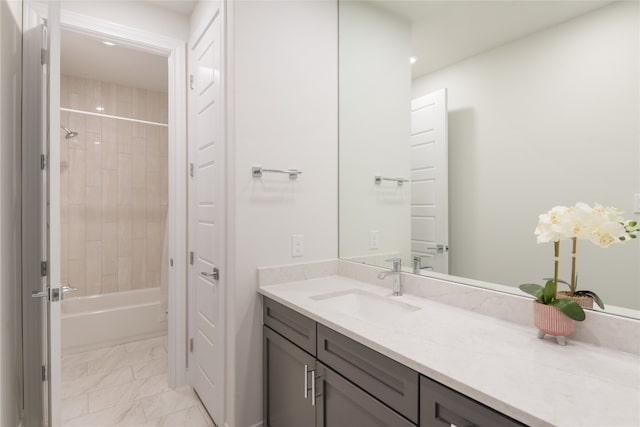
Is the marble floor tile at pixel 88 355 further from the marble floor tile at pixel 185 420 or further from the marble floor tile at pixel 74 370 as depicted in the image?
the marble floor tile at pixel 185 420

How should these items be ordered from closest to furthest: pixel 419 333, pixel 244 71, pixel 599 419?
pixel 599 419
pixel 419 333
pixel 244 71

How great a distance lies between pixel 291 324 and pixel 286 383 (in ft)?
0.97

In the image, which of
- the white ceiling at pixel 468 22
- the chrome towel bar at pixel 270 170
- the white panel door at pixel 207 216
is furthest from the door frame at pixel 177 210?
the white ceiling at pixel 468 22

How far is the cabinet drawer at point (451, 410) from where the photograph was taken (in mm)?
751

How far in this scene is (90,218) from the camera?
11.4ft

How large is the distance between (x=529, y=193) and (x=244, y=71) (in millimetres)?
1402

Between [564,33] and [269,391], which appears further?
[269,391]

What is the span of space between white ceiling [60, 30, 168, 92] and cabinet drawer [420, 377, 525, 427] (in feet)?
9.37

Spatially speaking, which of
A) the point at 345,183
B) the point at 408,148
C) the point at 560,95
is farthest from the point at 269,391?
the point at 560,95

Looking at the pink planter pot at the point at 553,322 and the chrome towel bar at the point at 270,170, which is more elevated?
the chrome towel bar at the point at 270,170

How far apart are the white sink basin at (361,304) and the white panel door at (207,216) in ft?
1.89

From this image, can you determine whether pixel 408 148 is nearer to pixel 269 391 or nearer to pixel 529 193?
pixel 529 193

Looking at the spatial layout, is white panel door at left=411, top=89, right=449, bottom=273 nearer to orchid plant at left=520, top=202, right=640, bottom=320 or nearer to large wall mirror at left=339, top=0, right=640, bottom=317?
large wall mirror at left=339, top=0, right=640, bottom=317

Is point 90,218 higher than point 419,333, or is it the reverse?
point 90,218
